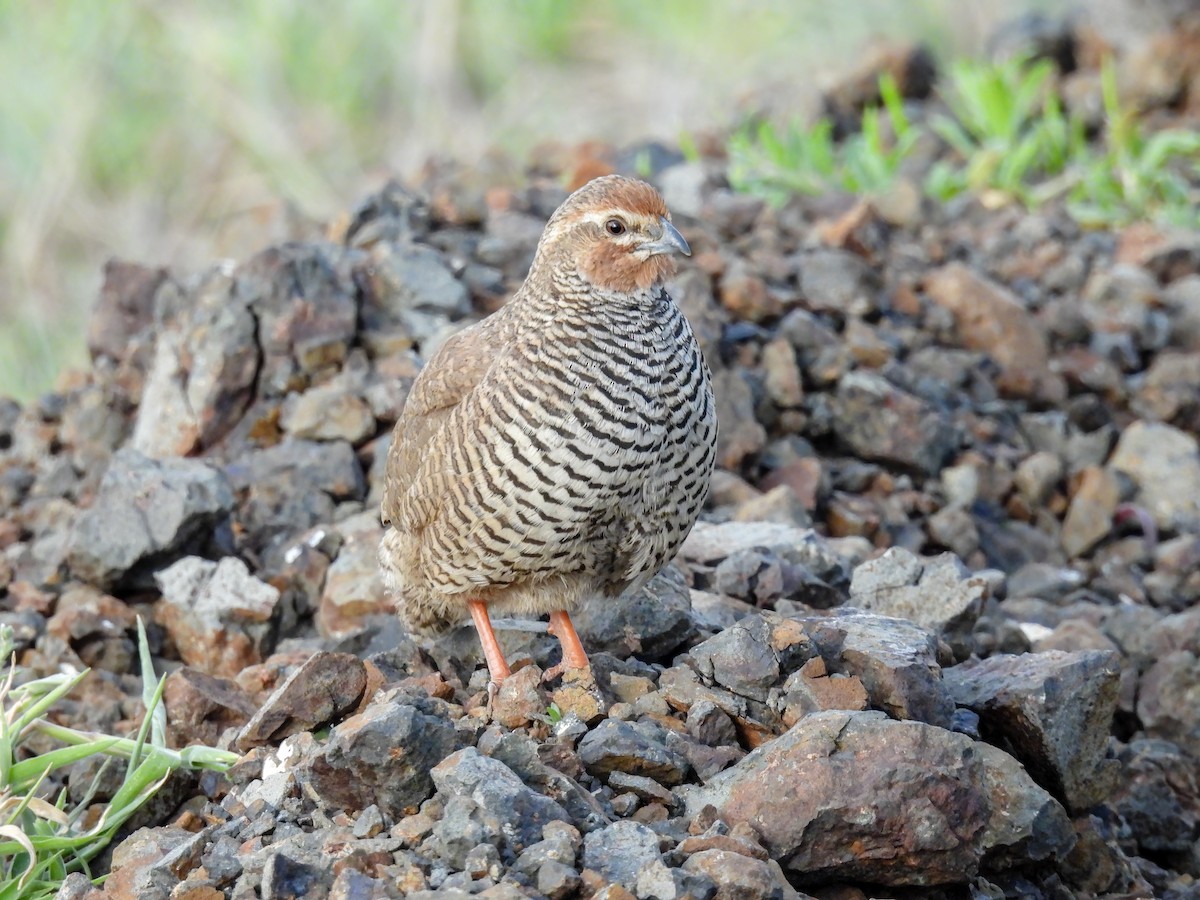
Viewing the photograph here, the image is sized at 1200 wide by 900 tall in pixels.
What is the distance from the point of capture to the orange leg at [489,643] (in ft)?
14.5

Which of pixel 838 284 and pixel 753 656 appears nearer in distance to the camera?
pixel 753 656

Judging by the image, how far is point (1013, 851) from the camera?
3.86 m

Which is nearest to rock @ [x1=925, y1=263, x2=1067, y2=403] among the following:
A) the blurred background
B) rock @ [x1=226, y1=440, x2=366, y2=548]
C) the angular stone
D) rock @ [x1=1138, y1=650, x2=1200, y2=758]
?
the angular stone

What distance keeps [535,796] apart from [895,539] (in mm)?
2889

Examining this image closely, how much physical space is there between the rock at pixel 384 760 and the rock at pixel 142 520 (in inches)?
76.7

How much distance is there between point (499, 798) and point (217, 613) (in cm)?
219

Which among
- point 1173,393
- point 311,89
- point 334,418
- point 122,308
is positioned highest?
point 311,89

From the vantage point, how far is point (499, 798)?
337cm

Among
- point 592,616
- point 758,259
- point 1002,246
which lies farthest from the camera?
point 1002,246

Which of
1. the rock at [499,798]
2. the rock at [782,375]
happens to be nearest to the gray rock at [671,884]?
the rock at [499,798]

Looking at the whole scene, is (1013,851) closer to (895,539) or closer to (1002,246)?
(895,539)

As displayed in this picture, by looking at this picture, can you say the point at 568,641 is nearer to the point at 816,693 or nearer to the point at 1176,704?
the point at 816,693

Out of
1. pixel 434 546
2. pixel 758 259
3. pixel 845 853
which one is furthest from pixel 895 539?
pixel 845 853

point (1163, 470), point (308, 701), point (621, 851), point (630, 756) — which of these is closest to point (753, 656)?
point (630, 756)
